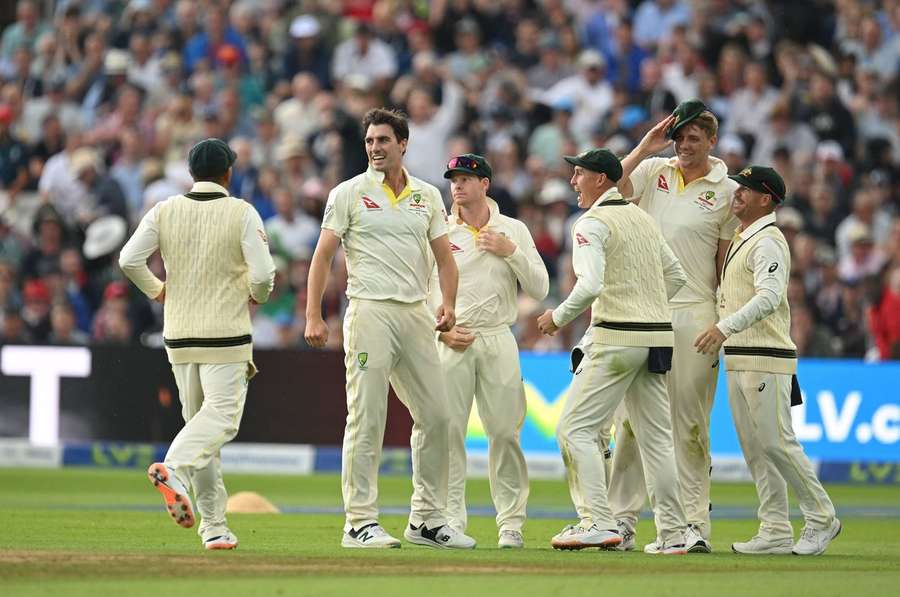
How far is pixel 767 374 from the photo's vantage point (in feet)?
37.3

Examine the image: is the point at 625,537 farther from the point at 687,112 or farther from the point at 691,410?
the point at 687,112

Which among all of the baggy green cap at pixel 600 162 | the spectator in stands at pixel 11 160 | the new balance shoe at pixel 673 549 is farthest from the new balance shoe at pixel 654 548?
the spectator in stands at pixel 11 160

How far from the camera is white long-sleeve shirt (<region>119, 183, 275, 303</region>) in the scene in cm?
1080

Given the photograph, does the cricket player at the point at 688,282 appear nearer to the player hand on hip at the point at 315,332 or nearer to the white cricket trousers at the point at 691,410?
the white cricket trousers at the point at 691,410

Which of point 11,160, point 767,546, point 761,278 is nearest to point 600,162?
point 761,278

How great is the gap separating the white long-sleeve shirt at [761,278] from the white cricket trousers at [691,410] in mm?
481

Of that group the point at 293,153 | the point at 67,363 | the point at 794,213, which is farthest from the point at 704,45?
the point at 67,363

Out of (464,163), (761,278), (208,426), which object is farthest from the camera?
(464,163)

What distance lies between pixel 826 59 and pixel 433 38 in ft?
18.3

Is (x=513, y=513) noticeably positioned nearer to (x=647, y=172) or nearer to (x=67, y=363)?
(x=647, y=172)

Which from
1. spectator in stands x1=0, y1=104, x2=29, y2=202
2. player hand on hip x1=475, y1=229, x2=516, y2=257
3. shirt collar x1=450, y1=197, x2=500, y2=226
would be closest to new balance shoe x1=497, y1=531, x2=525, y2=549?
player hand on hip x1=475, y1=229, x2=516, y2=257

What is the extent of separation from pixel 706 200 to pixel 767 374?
1.32 meters

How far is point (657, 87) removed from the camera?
22.6 m

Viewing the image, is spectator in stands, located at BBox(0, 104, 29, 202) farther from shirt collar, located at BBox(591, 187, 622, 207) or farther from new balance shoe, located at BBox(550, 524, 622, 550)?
new balance shoe, located at BBox(550, 524, 622, 550)
